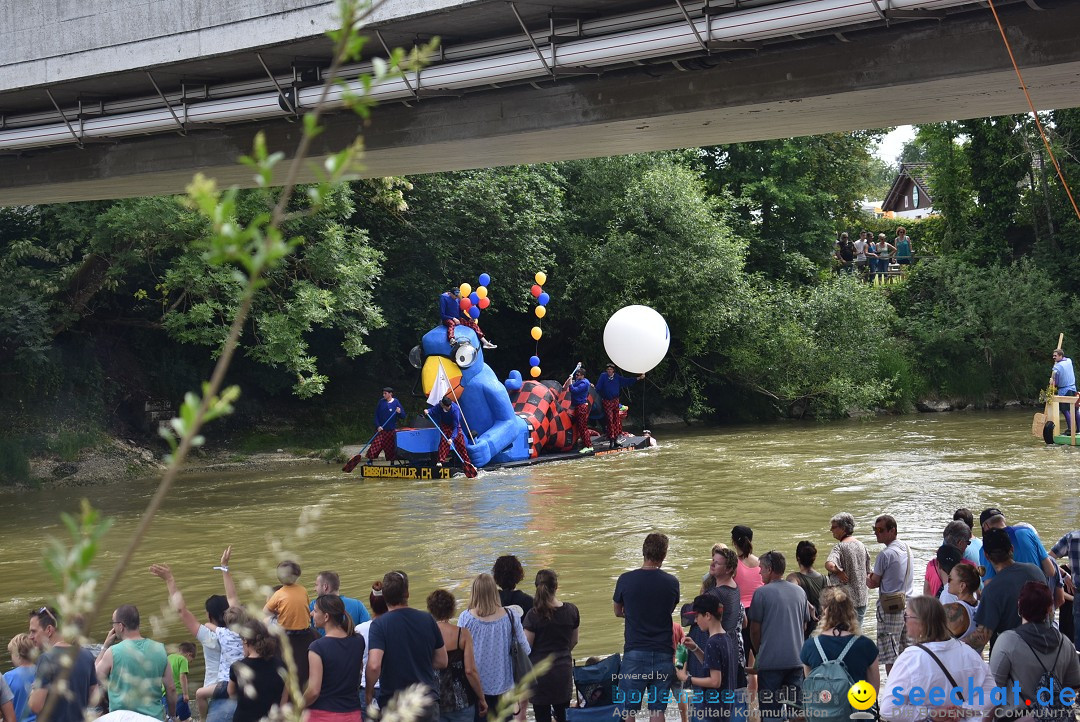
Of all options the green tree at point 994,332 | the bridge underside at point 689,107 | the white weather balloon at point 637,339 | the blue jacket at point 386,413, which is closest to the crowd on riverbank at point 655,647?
the bridge underside at point 689,107

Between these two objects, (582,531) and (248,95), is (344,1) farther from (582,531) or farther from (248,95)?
(582,531)

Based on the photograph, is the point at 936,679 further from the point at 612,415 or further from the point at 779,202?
the point at 779,202

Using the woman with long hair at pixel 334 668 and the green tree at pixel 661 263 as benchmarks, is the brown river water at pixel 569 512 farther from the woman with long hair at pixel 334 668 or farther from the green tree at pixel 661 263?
Result: the green tree at pixel 661 263

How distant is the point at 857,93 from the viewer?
10.4m

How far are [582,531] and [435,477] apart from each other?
23.9 feet

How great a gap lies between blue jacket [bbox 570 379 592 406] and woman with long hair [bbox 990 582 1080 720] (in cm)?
2029

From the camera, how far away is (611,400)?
2739cm

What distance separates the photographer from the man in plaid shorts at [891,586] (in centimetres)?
841

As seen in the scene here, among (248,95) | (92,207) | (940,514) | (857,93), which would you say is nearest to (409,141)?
(248,95)

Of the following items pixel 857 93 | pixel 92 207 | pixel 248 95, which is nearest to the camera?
pixel 857 93

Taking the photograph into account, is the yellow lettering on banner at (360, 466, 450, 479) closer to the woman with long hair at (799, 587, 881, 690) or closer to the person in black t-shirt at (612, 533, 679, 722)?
the person in black t-shirt at (612, 533, 679, 722)

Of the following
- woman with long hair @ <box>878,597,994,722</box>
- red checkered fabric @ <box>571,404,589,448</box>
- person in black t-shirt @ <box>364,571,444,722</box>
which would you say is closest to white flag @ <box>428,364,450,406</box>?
red checkered fabric @ <box>571,404,589,448</box>

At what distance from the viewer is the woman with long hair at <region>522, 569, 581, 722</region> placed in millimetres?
7328

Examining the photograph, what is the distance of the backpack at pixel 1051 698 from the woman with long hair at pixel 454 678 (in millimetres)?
2981
